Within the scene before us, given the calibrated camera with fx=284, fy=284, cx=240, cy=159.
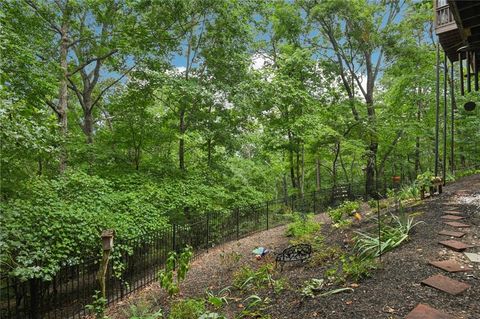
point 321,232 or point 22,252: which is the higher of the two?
point 22,252

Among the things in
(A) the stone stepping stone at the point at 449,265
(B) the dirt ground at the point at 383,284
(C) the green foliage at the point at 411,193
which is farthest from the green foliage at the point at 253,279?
(C) the green foliage at the point at 411,193

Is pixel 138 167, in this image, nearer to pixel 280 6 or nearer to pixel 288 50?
pixel 288 50

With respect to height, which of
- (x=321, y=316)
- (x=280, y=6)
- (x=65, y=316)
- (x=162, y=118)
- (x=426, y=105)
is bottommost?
(x=65, y=316)

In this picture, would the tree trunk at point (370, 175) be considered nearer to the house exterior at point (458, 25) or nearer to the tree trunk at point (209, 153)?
the house exterior at point (458, 25)

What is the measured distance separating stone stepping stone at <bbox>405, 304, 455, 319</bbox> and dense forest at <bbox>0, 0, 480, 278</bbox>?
493 centimetres

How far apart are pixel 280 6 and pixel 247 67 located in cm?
598

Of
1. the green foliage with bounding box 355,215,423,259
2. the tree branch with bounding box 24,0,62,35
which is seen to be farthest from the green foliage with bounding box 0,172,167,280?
the tree branch with bounding box 24,0,62,35

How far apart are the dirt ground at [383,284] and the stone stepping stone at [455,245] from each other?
0.29 feet

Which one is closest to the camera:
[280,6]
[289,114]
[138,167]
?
[138,167]

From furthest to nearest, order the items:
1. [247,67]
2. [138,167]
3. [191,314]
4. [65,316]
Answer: [247,67], [138,167], [65,316], [191,314]

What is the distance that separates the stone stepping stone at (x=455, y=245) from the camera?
3.95 m

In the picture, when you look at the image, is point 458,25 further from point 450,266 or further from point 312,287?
point 312,287

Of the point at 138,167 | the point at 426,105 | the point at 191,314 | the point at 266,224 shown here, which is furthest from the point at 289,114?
the point at 191,314

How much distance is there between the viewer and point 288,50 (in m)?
13.8
